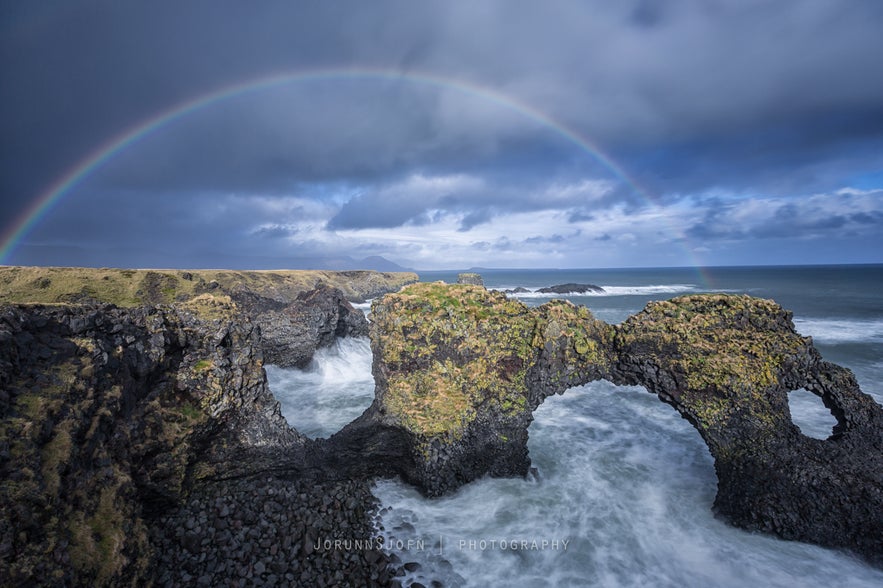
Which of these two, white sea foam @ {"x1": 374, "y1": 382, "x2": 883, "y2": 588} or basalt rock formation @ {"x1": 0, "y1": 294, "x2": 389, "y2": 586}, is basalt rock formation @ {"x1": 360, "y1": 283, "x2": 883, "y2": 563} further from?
basalt rock formation @ {"x1": 0, "y1": 294, "x2": 389, "y2": 586}

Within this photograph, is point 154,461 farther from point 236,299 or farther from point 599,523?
point 236,299

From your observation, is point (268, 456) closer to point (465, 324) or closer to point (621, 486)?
point (465, 324)

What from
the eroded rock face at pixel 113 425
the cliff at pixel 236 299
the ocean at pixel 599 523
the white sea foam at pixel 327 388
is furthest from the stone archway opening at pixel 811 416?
the cliff at pixel 236 299

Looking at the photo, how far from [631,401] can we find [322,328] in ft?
78.9

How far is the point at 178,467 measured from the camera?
12.0m

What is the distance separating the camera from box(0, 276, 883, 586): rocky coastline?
8.84 m

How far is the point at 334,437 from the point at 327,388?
47.4 feet

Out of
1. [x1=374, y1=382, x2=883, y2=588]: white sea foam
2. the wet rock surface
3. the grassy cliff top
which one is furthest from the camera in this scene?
the grassy cliff top

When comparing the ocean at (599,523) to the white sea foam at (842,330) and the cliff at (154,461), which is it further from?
the white sea foam at (842,330)

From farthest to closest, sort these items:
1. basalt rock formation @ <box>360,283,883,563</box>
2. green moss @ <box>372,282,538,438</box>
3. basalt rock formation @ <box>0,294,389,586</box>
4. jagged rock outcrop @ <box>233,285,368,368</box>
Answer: jagged rock outcrop @ <box>233,285,368,368</box> → green moss @ <box>372,282,538,438</box> → basalt rock formation @ <box>360,283,883,563</box> → basalt rock formation @ <box>0,294,389,586</box>

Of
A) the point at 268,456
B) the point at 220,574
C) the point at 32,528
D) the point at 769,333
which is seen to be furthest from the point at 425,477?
the point at 769,333

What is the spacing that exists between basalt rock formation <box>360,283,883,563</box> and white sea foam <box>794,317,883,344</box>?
43351 mm

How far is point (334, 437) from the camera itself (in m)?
16.0

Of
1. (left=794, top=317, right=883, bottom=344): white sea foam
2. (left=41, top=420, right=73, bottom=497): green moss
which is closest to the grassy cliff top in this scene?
(left=41, top=420, right=73, bottom=497): green moss
